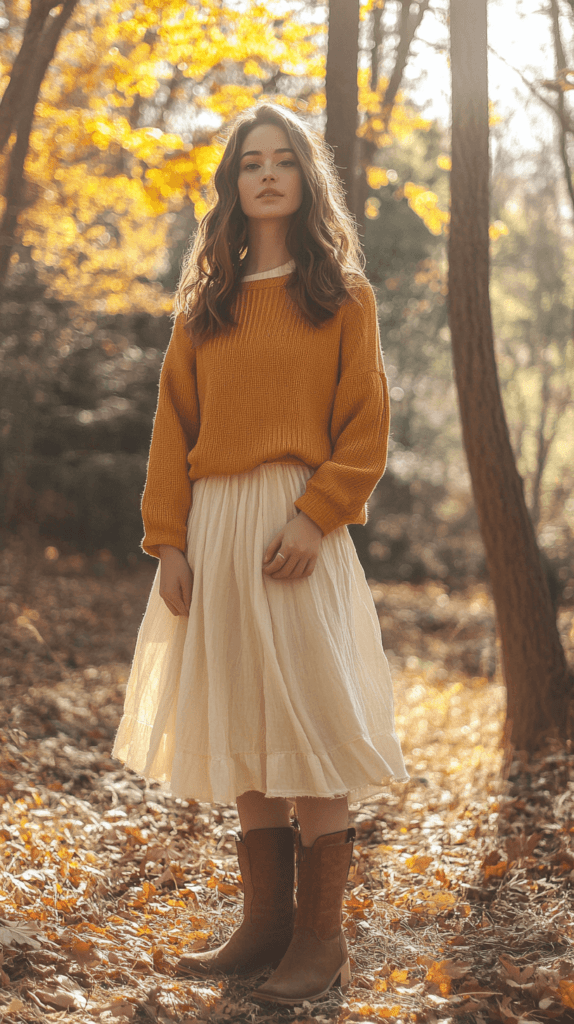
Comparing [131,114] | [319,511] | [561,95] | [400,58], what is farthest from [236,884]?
[131,114]

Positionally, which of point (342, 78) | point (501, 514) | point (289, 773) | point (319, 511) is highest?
point (342, 78)

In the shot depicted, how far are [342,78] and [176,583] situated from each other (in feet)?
8.35

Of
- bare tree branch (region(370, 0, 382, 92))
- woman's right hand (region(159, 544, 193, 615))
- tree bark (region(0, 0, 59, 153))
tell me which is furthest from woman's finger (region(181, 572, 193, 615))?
bare tree branch (region(370, 0, 382, 92))

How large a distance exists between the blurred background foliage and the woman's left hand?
9.08 ft

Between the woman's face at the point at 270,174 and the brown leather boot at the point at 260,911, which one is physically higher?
the woman's face at the point at 270,174

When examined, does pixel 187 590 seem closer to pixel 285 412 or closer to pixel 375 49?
pixel 285 412

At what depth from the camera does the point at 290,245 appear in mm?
2215

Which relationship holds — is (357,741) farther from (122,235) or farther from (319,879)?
(122,235)

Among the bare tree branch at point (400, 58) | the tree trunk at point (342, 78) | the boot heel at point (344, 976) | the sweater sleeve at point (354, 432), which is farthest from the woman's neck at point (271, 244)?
the bare tree branch at point (400, 58)

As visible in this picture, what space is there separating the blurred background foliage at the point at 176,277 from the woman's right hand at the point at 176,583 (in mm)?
2751

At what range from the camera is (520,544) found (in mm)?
4039

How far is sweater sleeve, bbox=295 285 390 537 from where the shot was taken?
78.6 inches

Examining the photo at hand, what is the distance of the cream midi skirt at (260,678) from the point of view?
6.40 ft

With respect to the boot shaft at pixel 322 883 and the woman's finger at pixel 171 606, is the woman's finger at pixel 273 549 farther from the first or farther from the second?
the boot shaft at pixel 322 883
